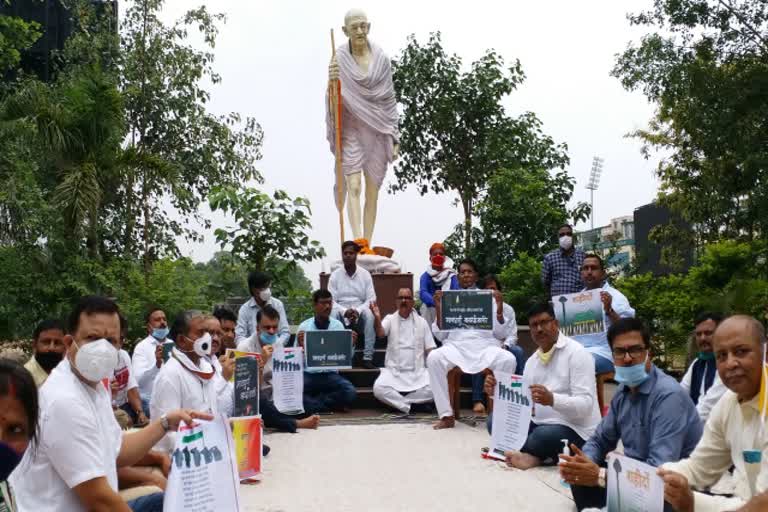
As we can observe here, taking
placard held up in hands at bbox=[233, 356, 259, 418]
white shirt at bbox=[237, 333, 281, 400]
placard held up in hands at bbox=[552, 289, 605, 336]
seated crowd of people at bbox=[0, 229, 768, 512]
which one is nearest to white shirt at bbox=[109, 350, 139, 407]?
seated crowd of people at bbox=[0, 229, 768, 512]

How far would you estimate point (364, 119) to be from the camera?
1381 cm

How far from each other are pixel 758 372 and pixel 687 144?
15.3 m

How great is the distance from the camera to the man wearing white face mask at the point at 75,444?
3449 mm

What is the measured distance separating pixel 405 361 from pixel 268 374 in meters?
1.76

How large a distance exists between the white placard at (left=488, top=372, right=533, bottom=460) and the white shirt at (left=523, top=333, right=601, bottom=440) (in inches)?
5.4

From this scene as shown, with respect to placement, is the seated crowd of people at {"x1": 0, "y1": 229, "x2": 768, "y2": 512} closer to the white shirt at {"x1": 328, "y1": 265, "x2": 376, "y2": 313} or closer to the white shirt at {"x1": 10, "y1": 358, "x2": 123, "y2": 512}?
the white shirt at {"x1": 10, "y1": 358, "x2": 123, "y2": 512}

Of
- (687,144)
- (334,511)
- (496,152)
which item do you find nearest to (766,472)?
(334,511)

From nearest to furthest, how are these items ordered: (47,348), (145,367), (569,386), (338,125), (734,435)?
(734,435)
(47,348)
(569,386)
(145,367)
(338,125)

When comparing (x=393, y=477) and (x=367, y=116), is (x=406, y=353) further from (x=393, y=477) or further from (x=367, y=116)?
(x=367, y=116)

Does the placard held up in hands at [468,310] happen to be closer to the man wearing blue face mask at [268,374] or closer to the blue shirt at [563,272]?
the blue shirt at [563,272]

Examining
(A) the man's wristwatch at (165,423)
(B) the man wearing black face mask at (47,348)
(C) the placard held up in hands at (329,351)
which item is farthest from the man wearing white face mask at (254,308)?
(A) the man's wristwatch at (165,423)

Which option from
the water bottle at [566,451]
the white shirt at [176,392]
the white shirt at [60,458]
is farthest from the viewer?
the white shirt at [176,392]

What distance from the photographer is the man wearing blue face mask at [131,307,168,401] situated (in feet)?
29.0

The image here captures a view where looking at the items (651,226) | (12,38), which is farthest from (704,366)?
(651,226)
